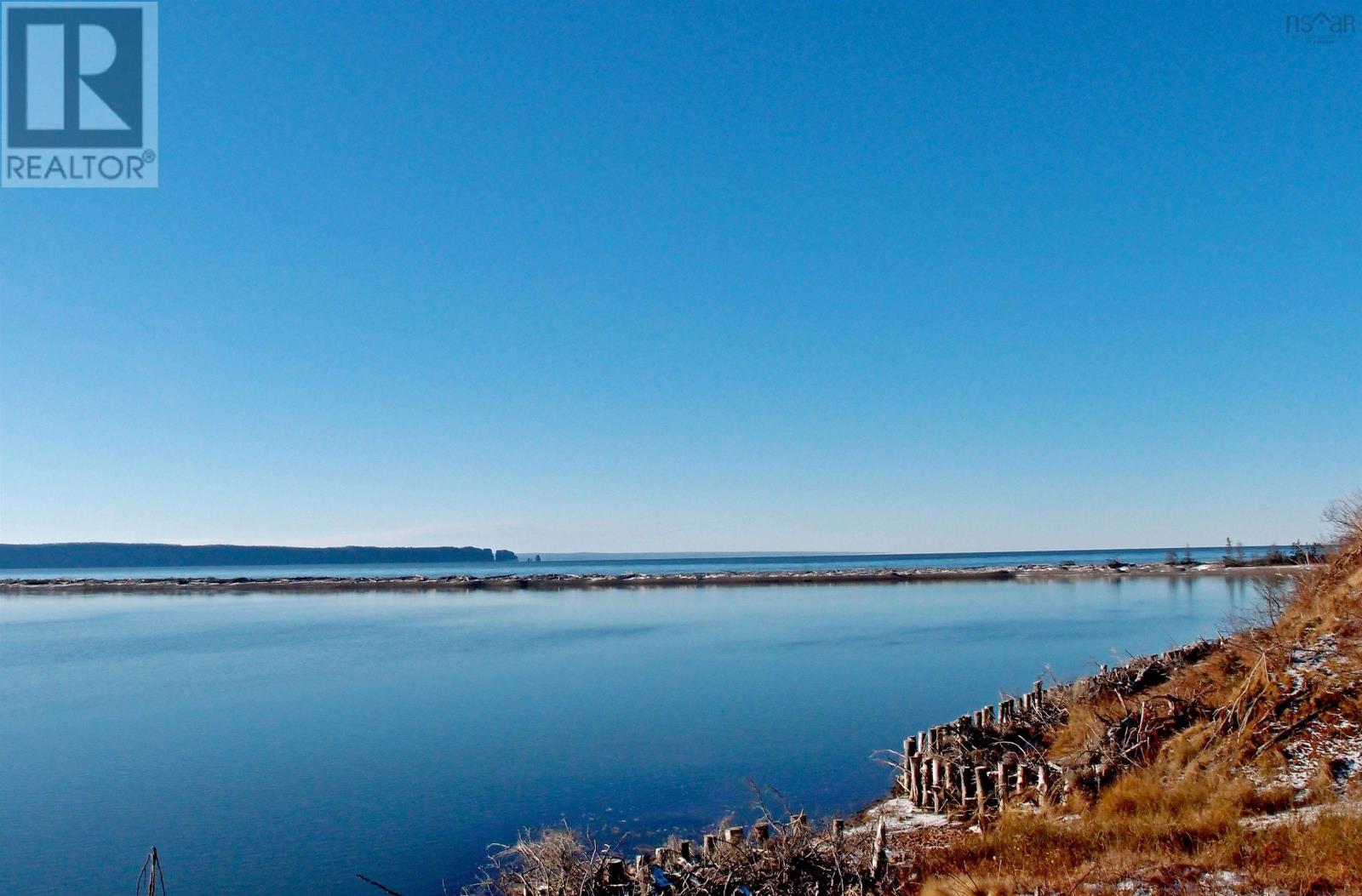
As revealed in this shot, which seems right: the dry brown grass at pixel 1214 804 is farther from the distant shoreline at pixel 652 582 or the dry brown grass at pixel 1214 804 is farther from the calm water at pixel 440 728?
the distant shoreline at pixel 652 582

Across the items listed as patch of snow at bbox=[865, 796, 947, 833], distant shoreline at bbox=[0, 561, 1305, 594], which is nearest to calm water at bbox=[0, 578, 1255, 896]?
patch of snow at bbox=[865, 796, 947, 833]

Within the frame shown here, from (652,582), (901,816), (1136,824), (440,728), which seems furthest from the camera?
(652,582)

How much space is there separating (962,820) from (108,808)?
42.6ft

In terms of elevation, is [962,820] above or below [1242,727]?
below

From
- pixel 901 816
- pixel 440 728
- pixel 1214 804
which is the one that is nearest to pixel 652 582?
pixel 440 728

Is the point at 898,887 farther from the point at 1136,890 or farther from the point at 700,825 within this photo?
the point at 700,825

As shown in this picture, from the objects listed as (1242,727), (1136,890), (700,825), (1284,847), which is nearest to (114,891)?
(700,825)

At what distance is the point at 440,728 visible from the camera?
766 inches

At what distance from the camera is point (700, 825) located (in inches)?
485

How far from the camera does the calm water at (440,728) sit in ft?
40.2

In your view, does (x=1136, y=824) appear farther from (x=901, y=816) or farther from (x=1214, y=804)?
(x=901, y=816)

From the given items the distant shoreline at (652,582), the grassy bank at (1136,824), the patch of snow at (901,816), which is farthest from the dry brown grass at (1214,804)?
the distant shoreline at (652,582)

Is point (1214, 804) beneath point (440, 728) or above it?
above

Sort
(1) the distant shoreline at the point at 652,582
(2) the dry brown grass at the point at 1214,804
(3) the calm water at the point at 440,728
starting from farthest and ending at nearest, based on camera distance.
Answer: (1) the distant shoreline at the point at 652,582
(3) the calm water at the point at 440,728
(2) the dry brown grass at the point at 1214,804
